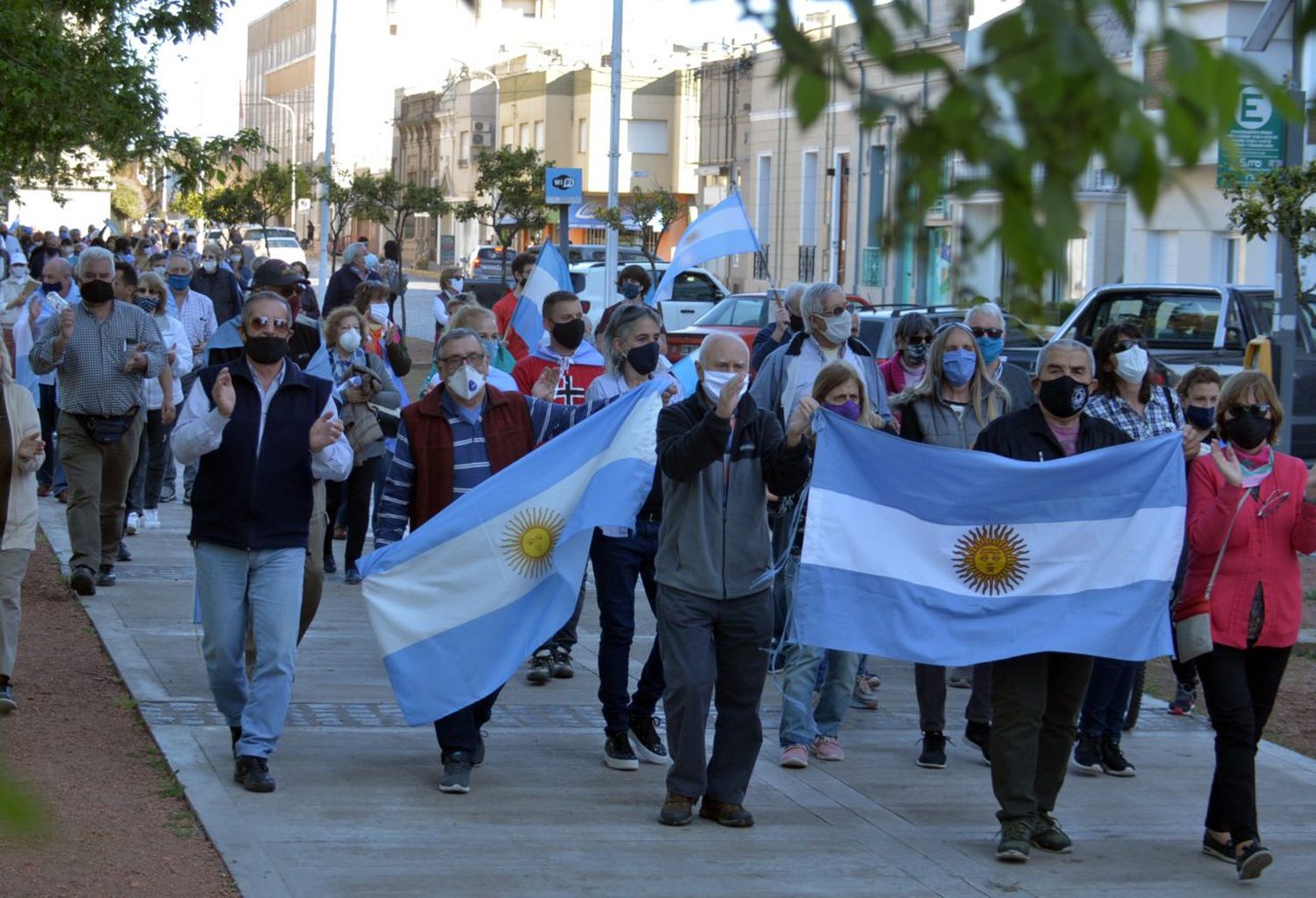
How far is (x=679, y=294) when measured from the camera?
1340 inches

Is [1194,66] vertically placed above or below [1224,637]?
above

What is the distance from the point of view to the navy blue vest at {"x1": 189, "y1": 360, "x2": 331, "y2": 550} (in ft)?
23.2

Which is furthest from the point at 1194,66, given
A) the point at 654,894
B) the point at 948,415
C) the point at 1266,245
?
the point at 1266,245

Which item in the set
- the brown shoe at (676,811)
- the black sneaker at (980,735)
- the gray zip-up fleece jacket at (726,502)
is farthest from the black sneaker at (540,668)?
the gray zip-up fleece jacket at (726,502)

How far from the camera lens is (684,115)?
70562 millimetres

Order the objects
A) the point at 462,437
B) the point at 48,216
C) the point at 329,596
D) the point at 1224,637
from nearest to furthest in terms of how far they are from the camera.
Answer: the point at 1224,637
the point at 462,437
the point at 329,596
the point at 48,216

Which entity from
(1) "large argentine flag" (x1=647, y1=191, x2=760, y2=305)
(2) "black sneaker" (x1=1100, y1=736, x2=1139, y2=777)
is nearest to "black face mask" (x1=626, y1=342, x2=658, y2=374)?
(2) "black sneaker" (x1=1100, y1=736, x2=1139, y2=777)

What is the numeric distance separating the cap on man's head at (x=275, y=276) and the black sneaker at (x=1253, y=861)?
7.37 meters

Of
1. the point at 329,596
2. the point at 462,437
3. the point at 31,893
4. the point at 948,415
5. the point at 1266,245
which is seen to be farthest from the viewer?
the point at 1266,245

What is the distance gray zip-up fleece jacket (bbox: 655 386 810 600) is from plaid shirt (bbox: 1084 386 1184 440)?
1880 mm

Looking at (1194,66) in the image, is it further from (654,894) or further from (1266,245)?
(1266,245)

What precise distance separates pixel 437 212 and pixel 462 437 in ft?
131

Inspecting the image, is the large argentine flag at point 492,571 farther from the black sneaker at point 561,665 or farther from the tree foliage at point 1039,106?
the tree foliage at point 1039,106

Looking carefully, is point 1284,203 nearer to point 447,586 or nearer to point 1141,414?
point 1141,414
